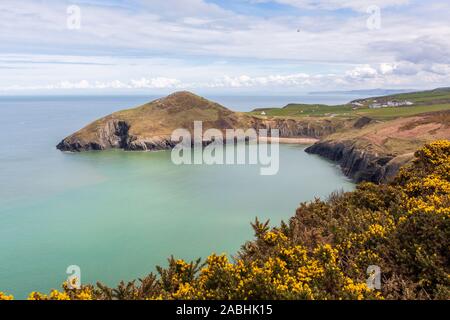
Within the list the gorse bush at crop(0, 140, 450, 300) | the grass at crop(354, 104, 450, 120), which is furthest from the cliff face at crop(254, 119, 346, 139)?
the gorse bush at crop(0, 140, 450, 300)

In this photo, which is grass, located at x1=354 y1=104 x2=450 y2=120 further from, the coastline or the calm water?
the calm water

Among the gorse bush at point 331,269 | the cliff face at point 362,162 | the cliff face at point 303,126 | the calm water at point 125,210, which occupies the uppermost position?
the cliff face at point 303,126

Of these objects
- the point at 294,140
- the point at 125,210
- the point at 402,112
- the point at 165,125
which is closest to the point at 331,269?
the point at 125,210

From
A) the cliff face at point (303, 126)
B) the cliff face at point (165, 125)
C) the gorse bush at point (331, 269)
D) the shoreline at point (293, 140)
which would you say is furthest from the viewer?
the cliff face at point (303, 126)

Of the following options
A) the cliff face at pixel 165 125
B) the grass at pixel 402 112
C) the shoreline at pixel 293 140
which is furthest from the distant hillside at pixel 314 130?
the shoreline at pixel 293 140

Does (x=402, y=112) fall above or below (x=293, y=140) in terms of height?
above

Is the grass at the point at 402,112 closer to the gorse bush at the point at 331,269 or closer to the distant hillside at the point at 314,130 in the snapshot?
the distant hillside at the point at 314,130

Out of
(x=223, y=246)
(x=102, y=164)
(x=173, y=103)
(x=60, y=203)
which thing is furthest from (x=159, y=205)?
(x=173, y=103)

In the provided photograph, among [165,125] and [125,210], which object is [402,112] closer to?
[165,125]
